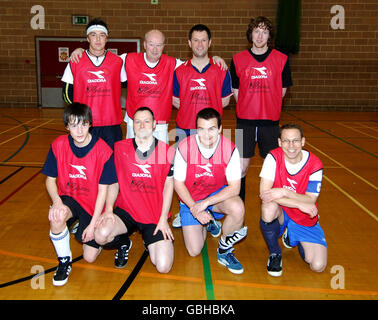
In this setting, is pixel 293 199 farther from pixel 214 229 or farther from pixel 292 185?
→ pixel 214 229

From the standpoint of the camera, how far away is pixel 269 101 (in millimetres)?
3623

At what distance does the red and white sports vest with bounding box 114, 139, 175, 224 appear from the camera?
2902 mm

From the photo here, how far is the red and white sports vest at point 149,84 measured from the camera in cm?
364

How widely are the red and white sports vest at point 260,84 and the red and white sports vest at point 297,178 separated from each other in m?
0.82

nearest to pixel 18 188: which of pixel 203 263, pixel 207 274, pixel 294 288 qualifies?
pixel 203 263

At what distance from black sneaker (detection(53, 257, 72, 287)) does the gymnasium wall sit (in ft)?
31.3

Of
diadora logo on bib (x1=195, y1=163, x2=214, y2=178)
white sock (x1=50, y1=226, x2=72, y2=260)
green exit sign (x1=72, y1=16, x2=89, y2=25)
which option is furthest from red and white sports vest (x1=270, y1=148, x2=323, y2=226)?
green exit sign (x1=72, y1=16, x2=89, y2=25)

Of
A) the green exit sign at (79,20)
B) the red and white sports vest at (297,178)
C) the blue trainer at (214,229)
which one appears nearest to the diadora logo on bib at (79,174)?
the blue trainer at (214,229)

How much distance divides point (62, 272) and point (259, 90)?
2.32 meters

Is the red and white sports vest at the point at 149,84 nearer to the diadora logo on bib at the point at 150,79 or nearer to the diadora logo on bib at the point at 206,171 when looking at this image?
the diadora logo on bib at the point at 150,79

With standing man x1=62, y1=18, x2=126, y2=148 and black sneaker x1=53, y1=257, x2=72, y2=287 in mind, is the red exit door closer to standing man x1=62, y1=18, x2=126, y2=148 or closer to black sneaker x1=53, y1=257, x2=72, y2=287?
standing man x1=62, y1=18, x2=126, y2=148

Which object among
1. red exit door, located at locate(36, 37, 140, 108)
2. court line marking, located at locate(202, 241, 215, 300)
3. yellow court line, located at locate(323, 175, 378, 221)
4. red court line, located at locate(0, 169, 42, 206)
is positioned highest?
red exit door, located at locate(36, 37, 140, 108)
